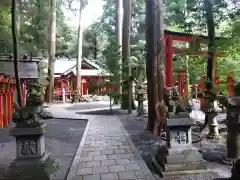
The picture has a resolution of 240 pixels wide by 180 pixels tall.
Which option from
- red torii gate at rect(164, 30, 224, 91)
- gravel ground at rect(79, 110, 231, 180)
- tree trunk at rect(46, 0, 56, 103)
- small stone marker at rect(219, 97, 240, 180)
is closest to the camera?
gravel ground at rect(79, 110, 231, 180)

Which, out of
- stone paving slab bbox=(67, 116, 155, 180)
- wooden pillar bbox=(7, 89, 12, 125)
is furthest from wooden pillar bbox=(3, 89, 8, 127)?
stone paving slab bbox=(67, 116, 155, 180)

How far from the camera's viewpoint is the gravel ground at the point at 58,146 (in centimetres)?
546

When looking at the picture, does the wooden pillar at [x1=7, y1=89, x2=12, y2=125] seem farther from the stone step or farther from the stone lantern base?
the stone step

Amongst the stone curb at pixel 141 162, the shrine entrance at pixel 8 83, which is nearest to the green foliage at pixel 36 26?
the shrine entrance at pixel 8 83

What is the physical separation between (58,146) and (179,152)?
3962mm

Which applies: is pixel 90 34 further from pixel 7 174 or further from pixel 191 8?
pixel 7 174

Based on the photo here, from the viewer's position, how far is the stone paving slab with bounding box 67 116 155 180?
4742mm

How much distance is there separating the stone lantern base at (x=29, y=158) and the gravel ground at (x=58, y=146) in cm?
36

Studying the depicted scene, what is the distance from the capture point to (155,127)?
8.72 metres

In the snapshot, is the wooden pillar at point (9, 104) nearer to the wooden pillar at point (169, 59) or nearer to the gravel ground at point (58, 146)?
the gravel ground at point (58, 146)

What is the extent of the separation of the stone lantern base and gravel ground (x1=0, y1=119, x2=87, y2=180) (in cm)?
36

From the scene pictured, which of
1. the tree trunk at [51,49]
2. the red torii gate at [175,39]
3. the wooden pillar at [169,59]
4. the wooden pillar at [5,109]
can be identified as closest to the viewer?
the red torii gate at [175,39]

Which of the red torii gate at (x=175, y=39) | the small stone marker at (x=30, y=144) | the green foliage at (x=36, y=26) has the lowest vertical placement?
the small stone marker at (x=30, y=144)

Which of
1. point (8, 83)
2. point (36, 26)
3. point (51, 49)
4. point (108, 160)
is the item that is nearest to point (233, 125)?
point (108, 160)
